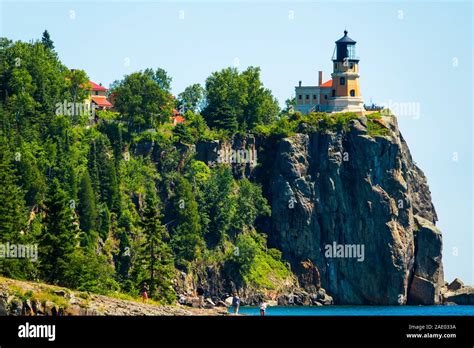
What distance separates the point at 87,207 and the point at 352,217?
43.8m

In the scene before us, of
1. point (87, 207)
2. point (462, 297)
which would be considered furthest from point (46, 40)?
point (462, 297)

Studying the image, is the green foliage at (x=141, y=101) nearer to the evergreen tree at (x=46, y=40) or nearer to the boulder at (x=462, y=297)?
the evergreen tree at (x=46, y=40)

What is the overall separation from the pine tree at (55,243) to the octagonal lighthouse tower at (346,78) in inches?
3348

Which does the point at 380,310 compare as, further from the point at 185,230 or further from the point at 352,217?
the point at 185,230

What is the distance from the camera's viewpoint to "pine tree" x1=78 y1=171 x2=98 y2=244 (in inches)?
6211

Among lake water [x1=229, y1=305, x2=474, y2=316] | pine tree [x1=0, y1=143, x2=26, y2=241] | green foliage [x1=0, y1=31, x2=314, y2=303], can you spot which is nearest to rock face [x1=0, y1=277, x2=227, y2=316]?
pine tree [x1=0, y1=143, x2=26, y2=241]

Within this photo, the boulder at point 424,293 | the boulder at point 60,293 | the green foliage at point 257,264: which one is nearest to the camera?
the boulder at point 60,293

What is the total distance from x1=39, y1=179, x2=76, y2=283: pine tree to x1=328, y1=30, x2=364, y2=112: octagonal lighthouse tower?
85.0m

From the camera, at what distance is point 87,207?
159 meters

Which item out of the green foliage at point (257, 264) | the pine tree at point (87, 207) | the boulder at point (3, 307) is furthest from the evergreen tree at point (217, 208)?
the boulder at point (3, 307)

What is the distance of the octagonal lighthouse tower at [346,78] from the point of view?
19812cm

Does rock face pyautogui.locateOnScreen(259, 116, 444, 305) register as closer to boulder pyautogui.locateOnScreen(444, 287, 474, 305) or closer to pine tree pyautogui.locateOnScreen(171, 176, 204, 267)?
boulder pyautogui.locateOnScreen(444, 287, 474, 305)

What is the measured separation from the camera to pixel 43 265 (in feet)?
371
